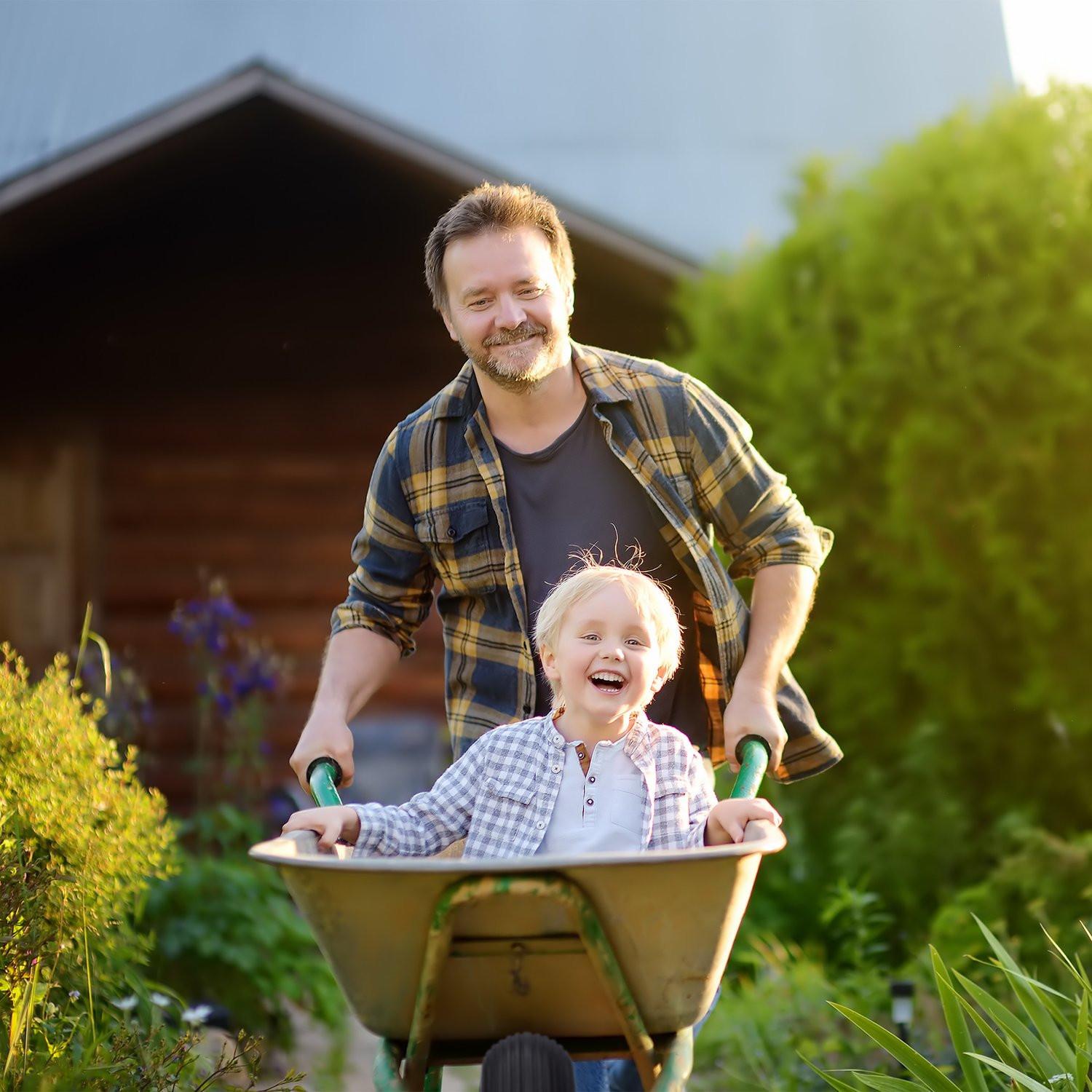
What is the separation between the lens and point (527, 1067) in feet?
6.75

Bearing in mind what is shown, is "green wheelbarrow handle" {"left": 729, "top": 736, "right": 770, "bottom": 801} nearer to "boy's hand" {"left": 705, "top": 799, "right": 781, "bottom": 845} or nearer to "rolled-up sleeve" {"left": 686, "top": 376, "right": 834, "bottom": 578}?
"boy's hand" {"left": 705, "top": 799, "right": 781, "bottom": 845}

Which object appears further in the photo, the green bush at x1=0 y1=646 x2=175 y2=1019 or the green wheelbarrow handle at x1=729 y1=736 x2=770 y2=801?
the green bush at x1=0 y1=646 x2=175 y2=1019

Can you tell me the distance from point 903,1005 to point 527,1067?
1.84 m

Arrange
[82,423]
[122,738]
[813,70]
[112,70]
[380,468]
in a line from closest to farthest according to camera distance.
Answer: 1. [380,468]
2. [122,738]
3. [82,423]
4. [112,70]
5. [813,70]

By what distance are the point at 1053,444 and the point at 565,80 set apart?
950 cm

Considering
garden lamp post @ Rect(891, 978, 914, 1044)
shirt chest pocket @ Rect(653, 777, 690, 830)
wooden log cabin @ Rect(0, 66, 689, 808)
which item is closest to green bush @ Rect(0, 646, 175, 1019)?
shirt chest pocket @ Rect(653, 777, 690, 830)

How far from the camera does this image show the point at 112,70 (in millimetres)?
11812

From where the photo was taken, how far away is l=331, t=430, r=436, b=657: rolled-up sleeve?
120 inches

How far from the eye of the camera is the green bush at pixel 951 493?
5.06 metres

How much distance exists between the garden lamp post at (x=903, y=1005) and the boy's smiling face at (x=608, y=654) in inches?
58.9

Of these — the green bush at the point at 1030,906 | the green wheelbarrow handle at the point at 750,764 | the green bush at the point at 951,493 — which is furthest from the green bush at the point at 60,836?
the green bush at the point at 951,493

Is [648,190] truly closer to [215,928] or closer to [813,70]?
[813,70]

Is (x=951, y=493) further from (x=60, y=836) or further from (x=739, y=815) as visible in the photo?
(x=60, y=836)

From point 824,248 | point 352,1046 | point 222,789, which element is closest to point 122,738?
point 222,789
